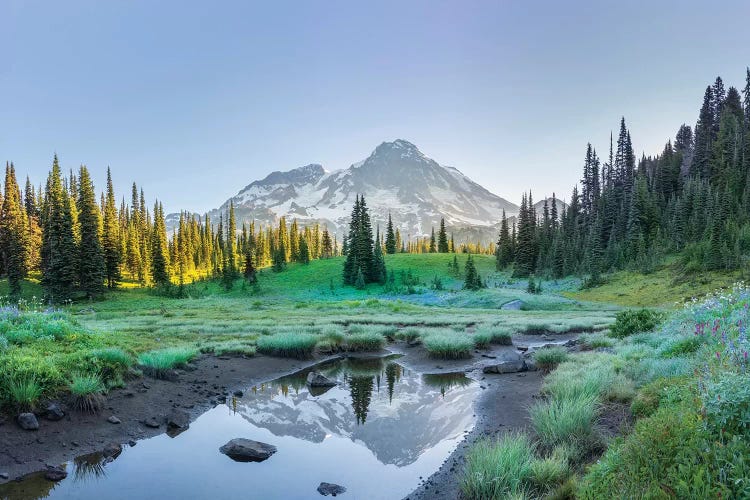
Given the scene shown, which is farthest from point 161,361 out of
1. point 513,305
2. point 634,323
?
point 513,305

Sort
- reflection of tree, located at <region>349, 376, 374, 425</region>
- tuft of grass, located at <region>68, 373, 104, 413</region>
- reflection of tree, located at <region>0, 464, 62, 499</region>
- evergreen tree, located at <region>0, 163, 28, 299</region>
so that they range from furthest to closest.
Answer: evergreen tree, located at <region>0, 163, 28, 299</region>
reflection of tree, located at <region>349, 376, 374, 425</region>
tuft of grass, located at <region>68, 373, 104, 413</region>
reflection of tree, located at <region>0, 464, 62, 499</region>

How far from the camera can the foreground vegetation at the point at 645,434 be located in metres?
4.46

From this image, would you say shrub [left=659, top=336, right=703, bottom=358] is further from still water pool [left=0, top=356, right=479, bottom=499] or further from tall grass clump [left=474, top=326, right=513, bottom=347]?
tall grass clump [left=474, top=326, right=513, bottom=347]

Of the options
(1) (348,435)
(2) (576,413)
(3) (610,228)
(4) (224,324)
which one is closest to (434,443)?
(1) (348,435)

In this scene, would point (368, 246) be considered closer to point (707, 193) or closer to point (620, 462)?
point (707, 193)

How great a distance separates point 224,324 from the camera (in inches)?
1099

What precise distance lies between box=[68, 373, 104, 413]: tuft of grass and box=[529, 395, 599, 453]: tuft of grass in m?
9.81

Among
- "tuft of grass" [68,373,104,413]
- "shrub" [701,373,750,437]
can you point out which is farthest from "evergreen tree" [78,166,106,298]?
"shrub" [701,373,750,437]

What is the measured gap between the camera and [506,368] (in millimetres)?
15938

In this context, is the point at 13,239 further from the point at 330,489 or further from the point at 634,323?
the point at 634,323

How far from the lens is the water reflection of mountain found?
33.9 feet

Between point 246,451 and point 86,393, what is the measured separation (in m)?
4.13

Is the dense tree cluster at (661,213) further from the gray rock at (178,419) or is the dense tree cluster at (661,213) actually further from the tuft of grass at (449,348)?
the gray rock at (178,419)

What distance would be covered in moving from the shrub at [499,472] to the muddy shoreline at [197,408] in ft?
1.85
